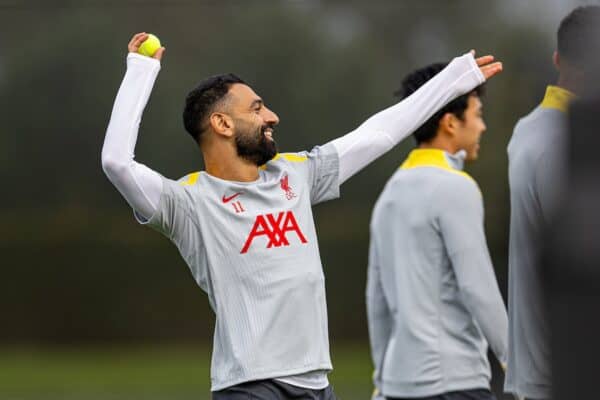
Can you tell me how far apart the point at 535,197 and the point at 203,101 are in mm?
1223

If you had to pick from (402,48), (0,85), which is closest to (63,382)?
(0,85)

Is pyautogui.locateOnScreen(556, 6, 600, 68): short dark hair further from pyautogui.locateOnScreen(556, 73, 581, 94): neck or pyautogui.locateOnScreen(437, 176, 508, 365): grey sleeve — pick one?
pyautogui.locateOnScreen(437, 176, 508, 365): grey sleeve

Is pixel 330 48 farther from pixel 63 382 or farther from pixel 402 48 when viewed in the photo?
pixel 63 382

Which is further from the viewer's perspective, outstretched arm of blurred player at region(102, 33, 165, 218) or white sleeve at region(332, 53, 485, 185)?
white sleeve at region(332, 53, 485, 185)

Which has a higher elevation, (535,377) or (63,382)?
(535,377)

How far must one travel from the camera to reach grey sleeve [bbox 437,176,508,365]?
5.02m

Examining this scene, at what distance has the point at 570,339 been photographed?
6.48 ft

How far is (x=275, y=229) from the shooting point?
4.09 meters

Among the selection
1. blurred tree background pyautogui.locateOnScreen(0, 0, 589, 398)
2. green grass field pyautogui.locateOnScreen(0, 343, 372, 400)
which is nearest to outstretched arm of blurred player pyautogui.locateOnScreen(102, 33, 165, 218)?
green grass field pyautogui.locateOnScreen(0, 343, 372, 400)

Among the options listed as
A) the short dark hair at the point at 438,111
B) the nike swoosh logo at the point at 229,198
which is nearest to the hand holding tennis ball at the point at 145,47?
the nike swoosh logo at the point at 229,198

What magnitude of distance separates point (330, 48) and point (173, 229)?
17993 millimetres

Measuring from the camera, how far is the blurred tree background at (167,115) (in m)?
20.0

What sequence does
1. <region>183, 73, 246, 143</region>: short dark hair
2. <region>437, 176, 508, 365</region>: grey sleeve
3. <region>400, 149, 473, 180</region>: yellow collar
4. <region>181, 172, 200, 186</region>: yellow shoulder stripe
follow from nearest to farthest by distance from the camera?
<region>181, 172, 200, 186</region>: yellow shoulder stripe → <region>183, 73, 246, 143</region>: short dark hair → <region>437, 176, 508, 365</region>: grey sleeve → <region>400, 149, 473, 180</region>: yellow collar

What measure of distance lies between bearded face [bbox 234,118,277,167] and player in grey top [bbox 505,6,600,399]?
2.77 ft
